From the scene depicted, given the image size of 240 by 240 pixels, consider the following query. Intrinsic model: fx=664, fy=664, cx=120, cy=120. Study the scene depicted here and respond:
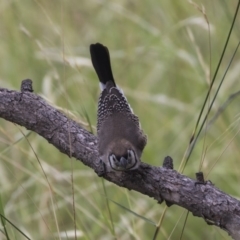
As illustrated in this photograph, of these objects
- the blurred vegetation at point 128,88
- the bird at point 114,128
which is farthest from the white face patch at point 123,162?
the blurred vegetation at point 128,88

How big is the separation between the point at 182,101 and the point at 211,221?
8.81ft

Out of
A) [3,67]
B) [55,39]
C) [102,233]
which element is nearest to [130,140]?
[102,233]

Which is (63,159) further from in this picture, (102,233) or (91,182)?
(102,233)

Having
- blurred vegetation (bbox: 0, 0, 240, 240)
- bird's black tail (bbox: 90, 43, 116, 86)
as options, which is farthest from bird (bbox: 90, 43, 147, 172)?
blurred vegetation (bbox: 0, 0, 240, 240)

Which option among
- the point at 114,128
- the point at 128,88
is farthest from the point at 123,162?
the point at 128,88

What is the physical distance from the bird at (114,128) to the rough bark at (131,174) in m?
0.06

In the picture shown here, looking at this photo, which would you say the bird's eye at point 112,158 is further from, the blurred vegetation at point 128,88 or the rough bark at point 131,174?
the blurred vegetation at point 128,88

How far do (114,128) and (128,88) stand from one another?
5.96 ft

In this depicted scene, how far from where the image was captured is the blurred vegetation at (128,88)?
13.1 feet

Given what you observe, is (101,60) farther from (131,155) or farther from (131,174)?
(131,174)

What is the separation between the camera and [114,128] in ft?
10.0

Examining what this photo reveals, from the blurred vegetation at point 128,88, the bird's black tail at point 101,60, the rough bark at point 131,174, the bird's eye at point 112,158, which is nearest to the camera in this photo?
the rough bark at point 131,174

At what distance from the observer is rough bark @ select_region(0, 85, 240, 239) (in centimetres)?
213

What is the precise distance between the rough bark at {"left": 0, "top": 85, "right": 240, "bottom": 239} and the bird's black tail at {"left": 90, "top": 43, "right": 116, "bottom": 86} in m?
0.80
